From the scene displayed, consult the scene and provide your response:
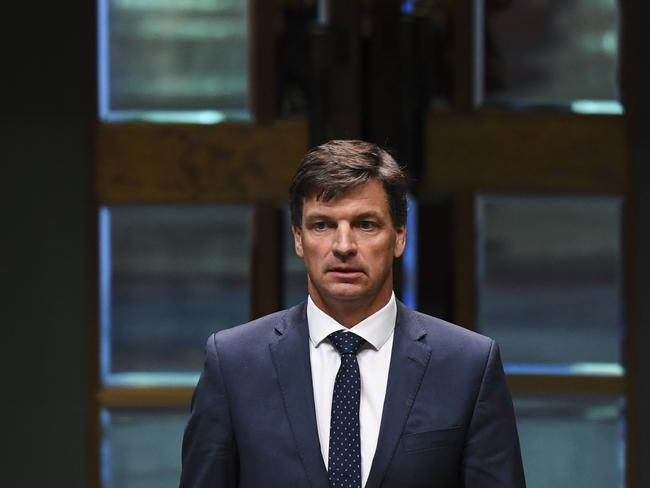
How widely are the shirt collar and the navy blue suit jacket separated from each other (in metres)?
0.02

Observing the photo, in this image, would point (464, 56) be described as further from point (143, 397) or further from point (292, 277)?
point (143, 397)

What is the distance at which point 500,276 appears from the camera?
3947 mm

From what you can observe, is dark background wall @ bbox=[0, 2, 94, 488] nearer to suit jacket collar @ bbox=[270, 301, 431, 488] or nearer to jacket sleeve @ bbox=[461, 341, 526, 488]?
suit jacket collar @ bbox=[270, 301, 431, 488]

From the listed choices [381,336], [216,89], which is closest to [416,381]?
[381,336]

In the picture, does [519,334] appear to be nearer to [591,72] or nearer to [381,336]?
[591,72]

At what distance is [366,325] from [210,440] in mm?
299

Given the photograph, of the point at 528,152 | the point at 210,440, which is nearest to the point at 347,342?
the point at 210,440

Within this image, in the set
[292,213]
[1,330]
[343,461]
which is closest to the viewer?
[343,461]

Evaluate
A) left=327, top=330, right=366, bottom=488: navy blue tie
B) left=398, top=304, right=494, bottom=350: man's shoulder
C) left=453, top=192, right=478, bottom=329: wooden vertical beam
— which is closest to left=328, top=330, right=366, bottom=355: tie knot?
left=327, top=330, right=366, bottom=488: navy blue tie

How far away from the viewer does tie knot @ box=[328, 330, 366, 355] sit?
177 centimetres

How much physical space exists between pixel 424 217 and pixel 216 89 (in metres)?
0.84

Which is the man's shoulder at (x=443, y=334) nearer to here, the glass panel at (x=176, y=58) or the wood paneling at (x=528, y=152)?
the wood paneling at (x=528, y=152)

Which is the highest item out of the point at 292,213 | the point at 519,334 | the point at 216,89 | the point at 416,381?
the point at 216,89

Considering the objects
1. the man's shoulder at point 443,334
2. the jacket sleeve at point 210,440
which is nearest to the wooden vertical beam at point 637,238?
the man's shoulder at point 443,334
